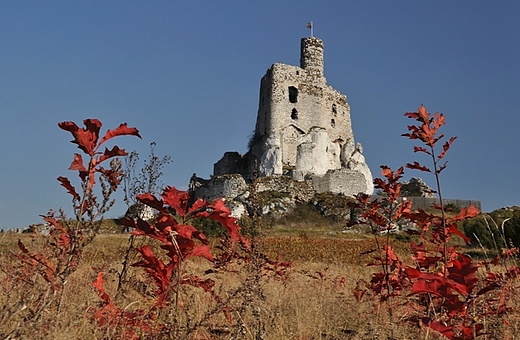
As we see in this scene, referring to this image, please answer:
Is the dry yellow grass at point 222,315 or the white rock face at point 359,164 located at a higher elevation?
the white rock face at point 359,164

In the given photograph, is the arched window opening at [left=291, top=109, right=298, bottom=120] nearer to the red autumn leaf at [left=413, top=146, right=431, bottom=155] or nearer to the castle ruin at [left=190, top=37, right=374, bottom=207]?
the castle ruin at [left=190, top=37, right=374, bottom=207]

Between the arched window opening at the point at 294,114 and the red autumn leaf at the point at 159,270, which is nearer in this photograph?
the red autumn leaf at the point at 159,270

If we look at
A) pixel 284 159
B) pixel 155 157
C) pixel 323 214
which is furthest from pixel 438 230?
pixel 284 159

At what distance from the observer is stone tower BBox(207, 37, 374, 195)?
2648 centimetres

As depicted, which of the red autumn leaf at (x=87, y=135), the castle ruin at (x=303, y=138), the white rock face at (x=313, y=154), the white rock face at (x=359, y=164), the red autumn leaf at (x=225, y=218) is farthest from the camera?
the white rock face at (x=359, y=164)

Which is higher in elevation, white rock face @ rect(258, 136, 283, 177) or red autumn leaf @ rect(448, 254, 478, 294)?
white rock face @ rect(258, 136, 283, 177)

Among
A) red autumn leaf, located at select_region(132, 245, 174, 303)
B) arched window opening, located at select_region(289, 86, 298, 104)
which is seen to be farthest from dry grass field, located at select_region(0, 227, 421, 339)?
arched window opening, located at select_region(289, 86, 298, 104)

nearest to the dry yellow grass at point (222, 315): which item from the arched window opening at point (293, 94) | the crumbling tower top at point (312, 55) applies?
the arched window opening at point (293, 94)

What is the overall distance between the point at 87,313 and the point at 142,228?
2.14 feet

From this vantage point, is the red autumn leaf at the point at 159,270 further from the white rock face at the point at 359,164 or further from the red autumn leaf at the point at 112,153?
the white rock face at the point at 359,164

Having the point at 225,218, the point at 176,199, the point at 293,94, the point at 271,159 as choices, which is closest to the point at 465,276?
the point at 225,218

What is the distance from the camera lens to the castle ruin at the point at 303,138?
2608 cm

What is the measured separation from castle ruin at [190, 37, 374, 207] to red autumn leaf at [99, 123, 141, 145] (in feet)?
74.6

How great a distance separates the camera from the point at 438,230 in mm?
2891
